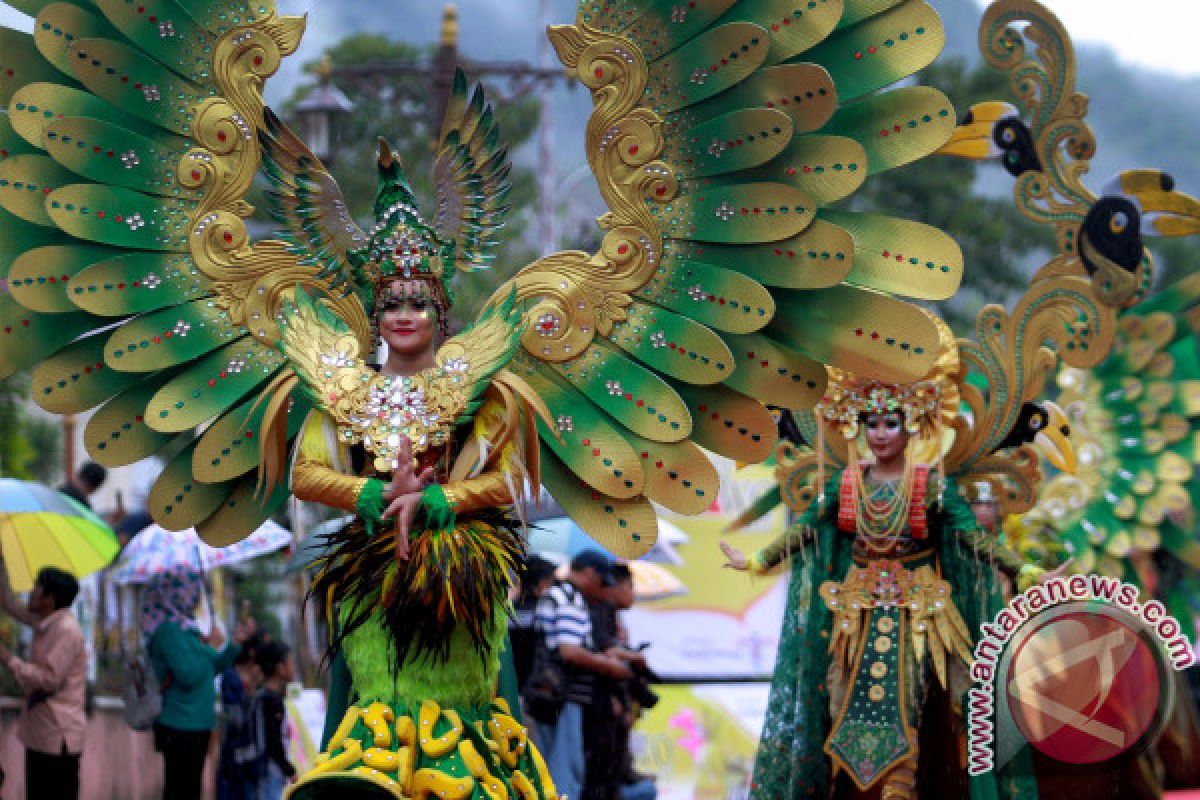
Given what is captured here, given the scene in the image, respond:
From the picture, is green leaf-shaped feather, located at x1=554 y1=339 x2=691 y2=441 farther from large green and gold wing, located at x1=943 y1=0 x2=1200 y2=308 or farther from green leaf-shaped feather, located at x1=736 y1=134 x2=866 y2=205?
large green and gold wing, located at x1=943 y1=0 x2=1200 y2=308

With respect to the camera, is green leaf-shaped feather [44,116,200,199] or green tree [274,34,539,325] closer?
green leaf-shaped feather [44,116,200,199]

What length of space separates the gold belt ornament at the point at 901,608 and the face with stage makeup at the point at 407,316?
2.71m

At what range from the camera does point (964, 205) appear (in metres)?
29.6

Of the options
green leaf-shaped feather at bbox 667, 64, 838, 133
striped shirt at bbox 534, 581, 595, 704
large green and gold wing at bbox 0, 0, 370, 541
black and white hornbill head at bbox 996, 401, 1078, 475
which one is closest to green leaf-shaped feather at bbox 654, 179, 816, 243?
green leaf-shaped feather at bbox 667, 64, 838, 133

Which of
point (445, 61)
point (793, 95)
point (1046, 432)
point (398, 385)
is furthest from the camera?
point (445, 61)

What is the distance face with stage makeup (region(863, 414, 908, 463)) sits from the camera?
7.73 m

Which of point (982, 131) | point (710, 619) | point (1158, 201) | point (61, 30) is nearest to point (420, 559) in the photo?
point (61, 30)

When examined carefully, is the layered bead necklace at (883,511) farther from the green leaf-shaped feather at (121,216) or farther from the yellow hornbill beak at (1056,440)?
the green leaf-shaped feather at (121,216)

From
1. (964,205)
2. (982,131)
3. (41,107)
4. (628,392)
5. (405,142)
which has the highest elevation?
(405,142)

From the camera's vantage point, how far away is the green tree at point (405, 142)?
92.6ft

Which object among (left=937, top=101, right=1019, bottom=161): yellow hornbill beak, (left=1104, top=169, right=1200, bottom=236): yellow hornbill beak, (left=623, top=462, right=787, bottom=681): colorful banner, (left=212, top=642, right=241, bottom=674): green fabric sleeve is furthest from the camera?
(left=623, top=462, right=787, bottom=681): colorful banner

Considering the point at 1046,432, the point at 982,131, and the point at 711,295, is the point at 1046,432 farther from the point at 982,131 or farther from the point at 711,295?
the point at 711,295

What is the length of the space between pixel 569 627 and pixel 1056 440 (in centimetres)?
251
